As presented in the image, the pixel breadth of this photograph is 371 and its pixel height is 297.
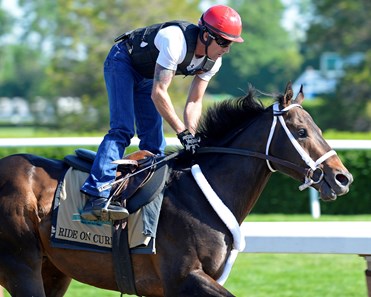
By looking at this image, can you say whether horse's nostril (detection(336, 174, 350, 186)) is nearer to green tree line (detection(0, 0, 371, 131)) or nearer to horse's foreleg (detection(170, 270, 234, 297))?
horse's foreleg (detection(170, 270, 234, 297))

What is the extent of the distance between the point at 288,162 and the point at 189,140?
55 cm

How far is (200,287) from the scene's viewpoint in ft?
13.9

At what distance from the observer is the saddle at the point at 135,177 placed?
4.48m

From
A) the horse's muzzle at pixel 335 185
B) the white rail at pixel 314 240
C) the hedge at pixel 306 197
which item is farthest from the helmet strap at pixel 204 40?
the hedge at pixel 306 197

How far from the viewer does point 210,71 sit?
15.9 ft

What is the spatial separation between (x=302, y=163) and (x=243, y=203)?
40 cm

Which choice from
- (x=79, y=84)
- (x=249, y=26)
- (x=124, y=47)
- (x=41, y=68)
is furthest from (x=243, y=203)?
(x=249, y=26)

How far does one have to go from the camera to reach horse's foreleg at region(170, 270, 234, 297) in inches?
167

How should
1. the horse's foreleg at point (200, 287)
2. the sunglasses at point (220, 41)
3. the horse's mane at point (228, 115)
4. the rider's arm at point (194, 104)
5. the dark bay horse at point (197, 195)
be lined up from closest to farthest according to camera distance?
the horse's foreleg at point (200, 287) < the dark bay horse at point (197, 195) < the sunglasses at point (220, 41) < the horse's mane at point (228, 115) < the rider's arm at point (194, 104)

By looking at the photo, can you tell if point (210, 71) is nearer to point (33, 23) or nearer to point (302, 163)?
point (302, 163)

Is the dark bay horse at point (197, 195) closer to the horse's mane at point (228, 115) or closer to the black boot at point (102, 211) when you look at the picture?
the horse's mane at point (228, 115)

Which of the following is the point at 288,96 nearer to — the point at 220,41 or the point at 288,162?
the point at 288,162

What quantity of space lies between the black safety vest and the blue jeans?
0.06 metres

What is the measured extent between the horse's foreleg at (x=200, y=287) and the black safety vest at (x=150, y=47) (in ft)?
3.83
